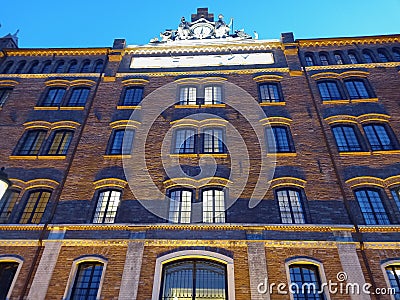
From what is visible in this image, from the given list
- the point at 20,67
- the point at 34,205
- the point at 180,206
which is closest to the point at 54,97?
the point at 20,67

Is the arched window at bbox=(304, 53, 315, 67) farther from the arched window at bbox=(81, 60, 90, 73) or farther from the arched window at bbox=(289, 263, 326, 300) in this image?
the arched window at bbox=(81, 60, 90, 73)

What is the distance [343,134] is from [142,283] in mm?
11061

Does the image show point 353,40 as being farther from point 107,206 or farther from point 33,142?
point 33,142

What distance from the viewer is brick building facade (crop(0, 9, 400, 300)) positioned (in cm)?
1169

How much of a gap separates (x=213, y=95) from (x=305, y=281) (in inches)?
410

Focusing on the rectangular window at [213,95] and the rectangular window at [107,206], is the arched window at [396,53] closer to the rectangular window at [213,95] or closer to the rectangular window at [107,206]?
the rectangular window at [213,95]

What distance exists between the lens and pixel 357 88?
59.2ft

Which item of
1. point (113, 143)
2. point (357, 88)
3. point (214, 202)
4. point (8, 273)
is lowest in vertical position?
point (8, 273)

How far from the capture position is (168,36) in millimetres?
22516

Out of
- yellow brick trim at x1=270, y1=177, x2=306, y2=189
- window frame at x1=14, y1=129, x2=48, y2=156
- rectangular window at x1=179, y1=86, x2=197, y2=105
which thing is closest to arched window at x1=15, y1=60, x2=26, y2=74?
window frame at x1=14, y1=129, x2=48, y2=156

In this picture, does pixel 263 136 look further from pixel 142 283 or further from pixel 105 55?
pixel 105 55

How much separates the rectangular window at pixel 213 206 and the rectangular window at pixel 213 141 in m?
2.22

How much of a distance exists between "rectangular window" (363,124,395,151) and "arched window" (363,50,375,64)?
524 cm

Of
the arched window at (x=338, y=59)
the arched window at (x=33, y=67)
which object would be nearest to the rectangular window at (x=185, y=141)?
the arched window at (x=338, y=59)
